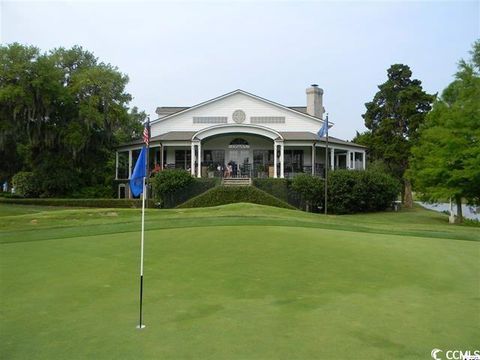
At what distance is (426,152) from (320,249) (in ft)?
74.5

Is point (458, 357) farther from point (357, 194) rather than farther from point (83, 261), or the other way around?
point (357, 194)

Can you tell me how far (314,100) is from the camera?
4406 cm

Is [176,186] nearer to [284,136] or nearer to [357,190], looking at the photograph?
[284,136]

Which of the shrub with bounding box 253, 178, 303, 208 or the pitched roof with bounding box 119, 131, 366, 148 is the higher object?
the pitched roof with bounding box 119, 131, 366, 148

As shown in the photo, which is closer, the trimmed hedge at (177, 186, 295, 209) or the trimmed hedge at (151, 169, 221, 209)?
the trimmed hedge at (177, 186, 295, 209)

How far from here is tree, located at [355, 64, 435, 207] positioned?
4184 centimetres

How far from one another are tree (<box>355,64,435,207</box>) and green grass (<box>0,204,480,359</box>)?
3046 cm

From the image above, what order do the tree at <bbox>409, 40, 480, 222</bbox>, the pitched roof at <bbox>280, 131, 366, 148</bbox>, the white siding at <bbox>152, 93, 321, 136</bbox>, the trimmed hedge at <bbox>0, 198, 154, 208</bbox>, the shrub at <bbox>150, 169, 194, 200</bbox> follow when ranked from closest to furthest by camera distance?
the tree at <bbox>409, 40, 480, 222</bbox> → the shrub at <bbox>150, 169, 194, 200</bbox> → the trimmed hedge at <bbox>0, 198, 154, 208</bbox> → the pitched roof at <bbox>280, 131, 366, 148</bbox> → the white siding at <bbox>152, 93, 321, 136</bbox>

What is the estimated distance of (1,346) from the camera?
4.97 meters

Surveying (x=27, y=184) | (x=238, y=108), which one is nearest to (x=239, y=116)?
(x=238, y=108)

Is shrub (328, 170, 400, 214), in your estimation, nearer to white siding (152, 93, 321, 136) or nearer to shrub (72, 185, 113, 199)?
white siding (152, 93, 321, 136)

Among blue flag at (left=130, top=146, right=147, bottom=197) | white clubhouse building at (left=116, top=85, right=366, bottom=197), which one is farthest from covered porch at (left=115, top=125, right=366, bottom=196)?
blue flag at (left=130, top=146, right=147, bottom=197)

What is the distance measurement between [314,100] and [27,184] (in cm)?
2584

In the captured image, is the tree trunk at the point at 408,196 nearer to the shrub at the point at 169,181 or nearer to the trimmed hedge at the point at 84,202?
the shrub at the point at 169,181
